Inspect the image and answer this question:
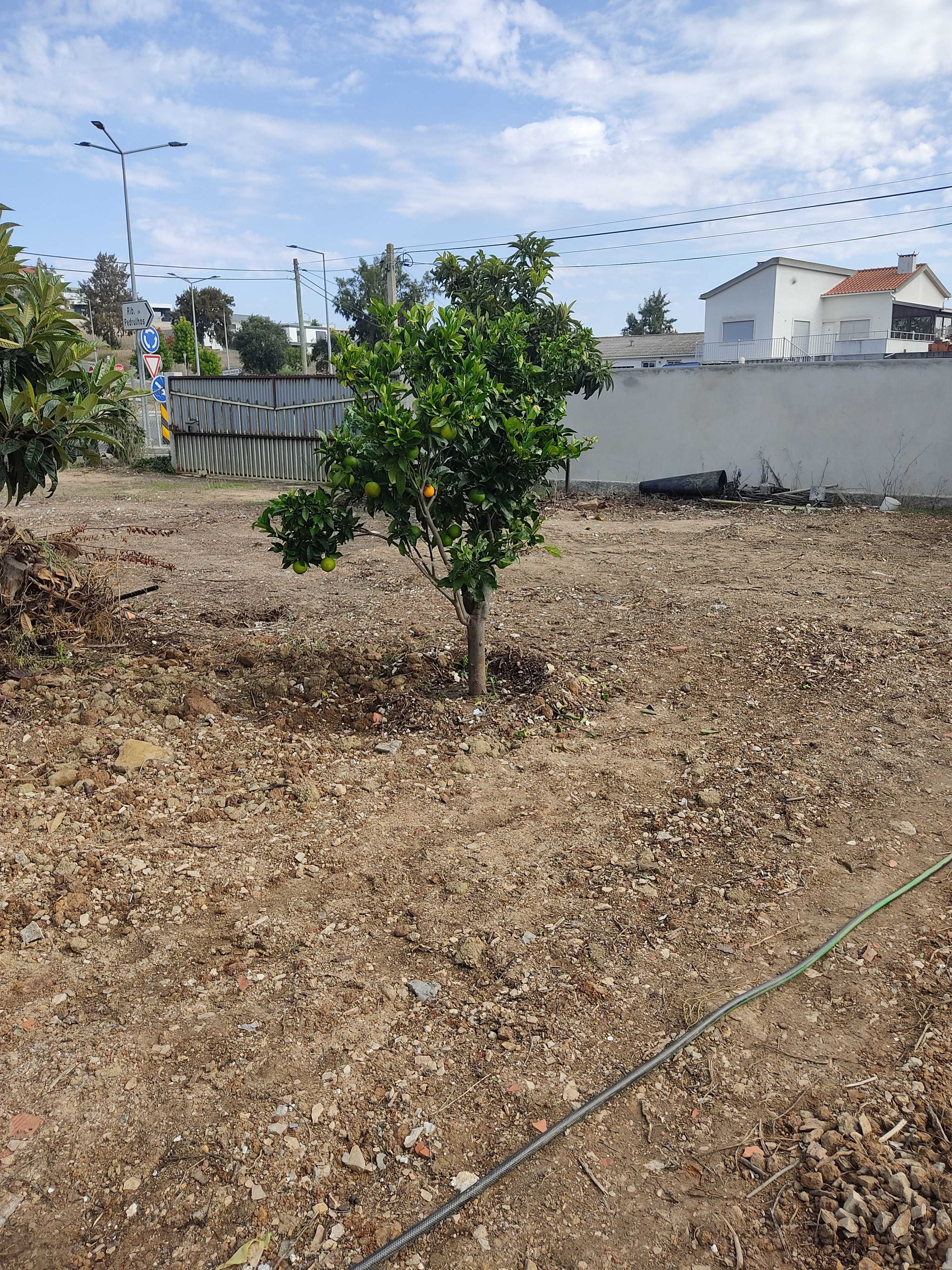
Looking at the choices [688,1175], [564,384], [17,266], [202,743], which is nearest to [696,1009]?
[688,1175]

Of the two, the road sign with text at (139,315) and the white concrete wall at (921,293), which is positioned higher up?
the white concrete wall at (921,293)

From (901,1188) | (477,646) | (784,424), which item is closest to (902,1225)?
(901,1188)

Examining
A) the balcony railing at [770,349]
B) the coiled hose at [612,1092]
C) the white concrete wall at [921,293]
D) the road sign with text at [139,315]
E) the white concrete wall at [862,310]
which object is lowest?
the coiled hose at [612,1092]

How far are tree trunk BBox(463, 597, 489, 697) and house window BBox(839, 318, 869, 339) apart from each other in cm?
3804

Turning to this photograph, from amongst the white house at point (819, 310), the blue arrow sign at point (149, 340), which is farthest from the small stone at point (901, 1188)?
the white house at point (819, 310)

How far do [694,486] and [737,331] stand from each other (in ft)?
89.8

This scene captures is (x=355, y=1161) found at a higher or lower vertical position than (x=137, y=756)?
lower

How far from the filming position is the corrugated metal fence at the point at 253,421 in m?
15.9

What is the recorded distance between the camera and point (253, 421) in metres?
16.8

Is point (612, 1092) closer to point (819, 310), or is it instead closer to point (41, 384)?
point (41, 384)

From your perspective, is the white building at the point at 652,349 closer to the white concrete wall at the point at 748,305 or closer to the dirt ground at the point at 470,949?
the white concrete wall at the point at 748,305

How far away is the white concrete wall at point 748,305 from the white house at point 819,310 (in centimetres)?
3

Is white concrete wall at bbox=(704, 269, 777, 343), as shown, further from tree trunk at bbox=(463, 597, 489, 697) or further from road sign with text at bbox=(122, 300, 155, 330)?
tree trunk at bbox=(463, 597, 489, 697)

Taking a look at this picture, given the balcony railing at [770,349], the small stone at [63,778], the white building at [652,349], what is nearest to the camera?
the small stone at [63,778]
